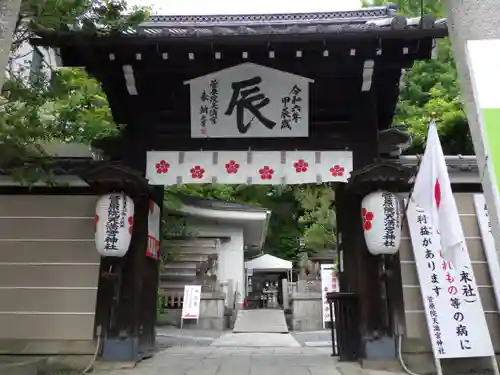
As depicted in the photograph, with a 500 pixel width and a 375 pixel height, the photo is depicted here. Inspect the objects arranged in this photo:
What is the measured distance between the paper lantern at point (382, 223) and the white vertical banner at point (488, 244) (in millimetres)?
1568

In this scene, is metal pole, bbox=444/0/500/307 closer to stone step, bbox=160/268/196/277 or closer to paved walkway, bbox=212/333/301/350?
paved walkway, bbox=212/333/301/350

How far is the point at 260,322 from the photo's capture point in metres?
16.6

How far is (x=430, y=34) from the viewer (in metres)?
5.71

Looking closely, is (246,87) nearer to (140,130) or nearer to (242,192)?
(140,130)

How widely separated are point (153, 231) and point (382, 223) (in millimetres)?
3427

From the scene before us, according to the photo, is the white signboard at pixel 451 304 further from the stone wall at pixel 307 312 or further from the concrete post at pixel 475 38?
the stone wall at pixel 307 312

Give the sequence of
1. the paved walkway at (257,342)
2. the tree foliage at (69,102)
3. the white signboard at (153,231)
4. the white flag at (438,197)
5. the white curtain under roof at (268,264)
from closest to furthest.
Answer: the white flag at (438,197) < the tree foliage at (69,102) < the white signboard at (153,231) < the paved walkway at (257,342) < the white curtain under roof at (268,264)

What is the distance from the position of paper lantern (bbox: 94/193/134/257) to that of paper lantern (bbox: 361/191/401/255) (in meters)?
3.22

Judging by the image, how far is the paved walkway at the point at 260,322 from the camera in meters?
15.1

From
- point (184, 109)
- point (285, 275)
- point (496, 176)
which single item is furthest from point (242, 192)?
point (496, 176)

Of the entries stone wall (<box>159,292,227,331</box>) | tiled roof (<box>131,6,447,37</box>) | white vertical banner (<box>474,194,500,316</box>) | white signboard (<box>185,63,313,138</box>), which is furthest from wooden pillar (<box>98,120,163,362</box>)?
stone wall (<box>159,292,227,331</box>)

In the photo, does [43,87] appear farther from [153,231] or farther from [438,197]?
[438,197]

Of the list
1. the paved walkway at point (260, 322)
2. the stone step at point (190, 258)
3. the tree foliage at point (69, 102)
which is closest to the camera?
the tree foliage at point (69, 102)

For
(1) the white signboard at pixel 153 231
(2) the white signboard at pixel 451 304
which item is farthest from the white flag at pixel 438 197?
(1) the white signboard at pixel 153 231
